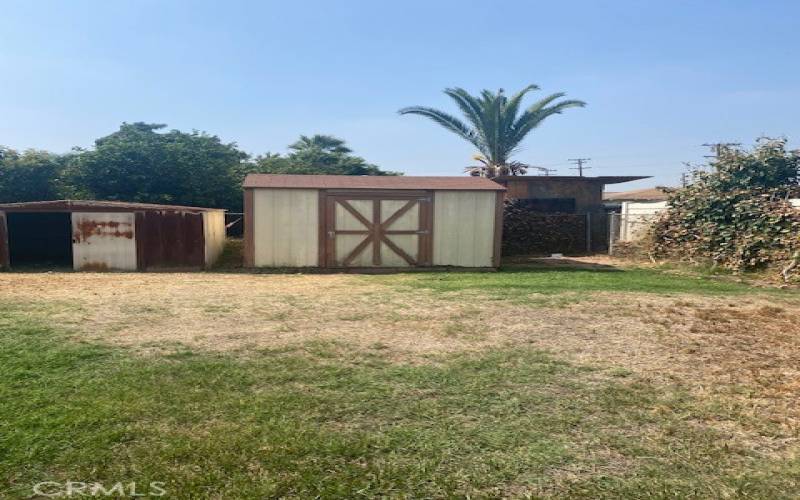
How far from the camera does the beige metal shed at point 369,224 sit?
1368 centimetres

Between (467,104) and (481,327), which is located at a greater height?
(467,104)

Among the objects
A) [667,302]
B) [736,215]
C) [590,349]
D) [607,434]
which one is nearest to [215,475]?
[607,434]

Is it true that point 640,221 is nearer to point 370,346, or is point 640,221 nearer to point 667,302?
point 667,302

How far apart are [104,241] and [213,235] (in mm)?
2724

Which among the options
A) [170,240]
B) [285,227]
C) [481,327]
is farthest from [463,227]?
[170,240]

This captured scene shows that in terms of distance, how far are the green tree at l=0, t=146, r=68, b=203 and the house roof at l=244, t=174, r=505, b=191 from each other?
11092 mm

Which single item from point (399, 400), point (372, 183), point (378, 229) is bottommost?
point (399, 400)

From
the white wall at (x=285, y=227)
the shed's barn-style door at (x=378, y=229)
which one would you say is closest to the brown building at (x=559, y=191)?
the shed's barn-style door at (x=378, y=229)

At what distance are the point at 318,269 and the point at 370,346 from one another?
8.41 metres

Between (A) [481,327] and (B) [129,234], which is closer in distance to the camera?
(A) [481,327]

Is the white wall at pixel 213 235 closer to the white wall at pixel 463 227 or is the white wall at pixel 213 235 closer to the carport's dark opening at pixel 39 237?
the carport's dark opening at pixel 39 237

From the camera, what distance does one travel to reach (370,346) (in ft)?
18.8

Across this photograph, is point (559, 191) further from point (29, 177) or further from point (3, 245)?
point (29, 177)

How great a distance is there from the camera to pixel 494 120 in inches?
842
